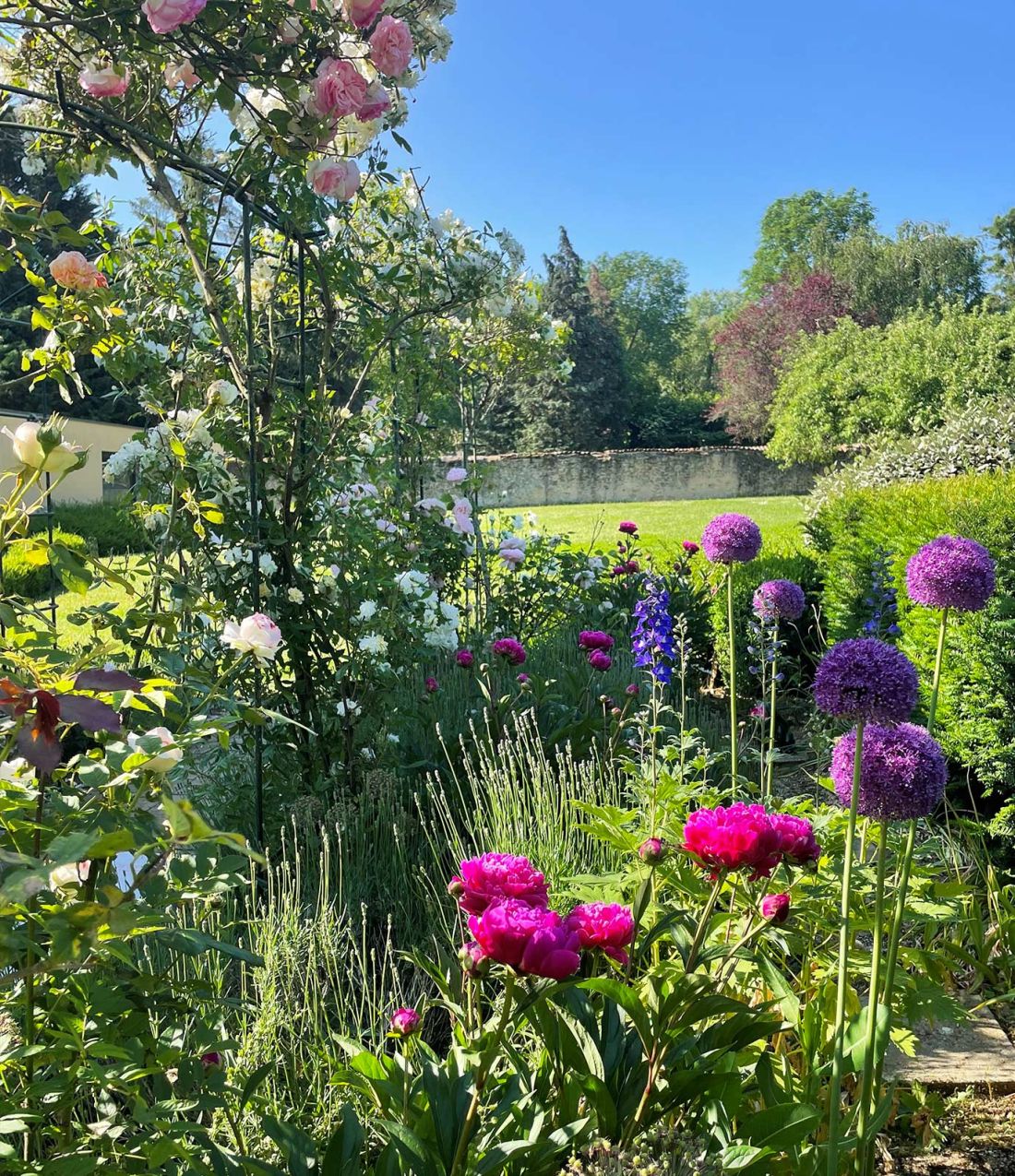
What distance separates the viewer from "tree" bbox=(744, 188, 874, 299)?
136ft

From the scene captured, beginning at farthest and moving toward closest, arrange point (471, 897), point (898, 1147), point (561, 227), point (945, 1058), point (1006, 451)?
point (561, 227)
point (1006, 451)
point (945, 1058)
point (898, 1147)
point (471, 897)

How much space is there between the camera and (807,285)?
97.9ft

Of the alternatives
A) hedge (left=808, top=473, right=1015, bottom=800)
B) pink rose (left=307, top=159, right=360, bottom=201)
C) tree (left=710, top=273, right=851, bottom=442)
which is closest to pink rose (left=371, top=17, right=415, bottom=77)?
pink rose (left=307, top=159, right=360, bottom=201)

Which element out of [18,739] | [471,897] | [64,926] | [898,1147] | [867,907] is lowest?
[898,1147]

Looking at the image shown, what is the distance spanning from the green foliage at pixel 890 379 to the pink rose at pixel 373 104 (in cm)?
1447

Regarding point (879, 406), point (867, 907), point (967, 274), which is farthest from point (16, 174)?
point (967, 274)

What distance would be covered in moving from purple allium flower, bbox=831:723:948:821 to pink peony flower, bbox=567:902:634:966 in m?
0.38

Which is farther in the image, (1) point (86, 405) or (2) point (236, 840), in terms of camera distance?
(1) point (86, 405)

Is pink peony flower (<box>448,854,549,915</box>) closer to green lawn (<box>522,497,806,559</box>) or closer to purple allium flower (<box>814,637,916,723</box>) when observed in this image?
purple allium flower (<box>814,637,916,723</box>)

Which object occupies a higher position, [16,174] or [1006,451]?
[16,174]

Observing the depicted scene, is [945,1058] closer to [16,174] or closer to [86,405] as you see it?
[86,405]

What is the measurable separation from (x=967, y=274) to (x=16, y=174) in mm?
28455

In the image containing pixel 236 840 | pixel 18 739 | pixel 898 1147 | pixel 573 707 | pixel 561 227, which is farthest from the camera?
pixel 561 227

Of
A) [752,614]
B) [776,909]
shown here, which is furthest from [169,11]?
[752,614]
